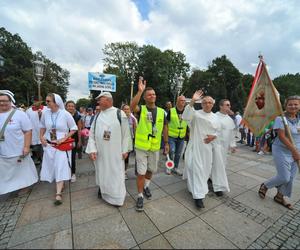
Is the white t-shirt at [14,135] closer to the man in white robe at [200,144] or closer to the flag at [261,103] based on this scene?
the man in white robe at [200,144]

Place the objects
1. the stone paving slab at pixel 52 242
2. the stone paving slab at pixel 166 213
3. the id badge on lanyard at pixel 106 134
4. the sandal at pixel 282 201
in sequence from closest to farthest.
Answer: the stone paving slab at pixel 52 242 → the stone paving slab at pixel 166 213 → the id badge on lanyard at pixel 106 134 → the sandal at pixel 282 201

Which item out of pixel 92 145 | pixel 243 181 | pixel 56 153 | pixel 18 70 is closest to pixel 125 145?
pixel 92 145

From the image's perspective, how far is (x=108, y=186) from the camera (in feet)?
9.02

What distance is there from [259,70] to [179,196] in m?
2.95

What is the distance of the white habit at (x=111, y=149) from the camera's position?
8.76ft

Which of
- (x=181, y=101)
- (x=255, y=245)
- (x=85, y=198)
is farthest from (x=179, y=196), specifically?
(x=181, y=101)

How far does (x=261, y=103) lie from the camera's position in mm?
2963

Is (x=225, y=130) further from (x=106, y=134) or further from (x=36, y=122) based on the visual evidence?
(x=36, y=122)

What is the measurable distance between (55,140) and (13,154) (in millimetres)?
844

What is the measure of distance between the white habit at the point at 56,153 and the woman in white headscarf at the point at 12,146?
1.30 ft

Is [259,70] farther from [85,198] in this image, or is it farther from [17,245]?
[17,245]

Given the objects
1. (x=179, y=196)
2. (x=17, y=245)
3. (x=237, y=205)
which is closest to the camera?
(x=17, y=245)

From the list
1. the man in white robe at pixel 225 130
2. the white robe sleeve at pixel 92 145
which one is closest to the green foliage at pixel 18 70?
the white robe sleeve at pixel 92 145

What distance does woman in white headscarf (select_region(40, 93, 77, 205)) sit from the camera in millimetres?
2967
